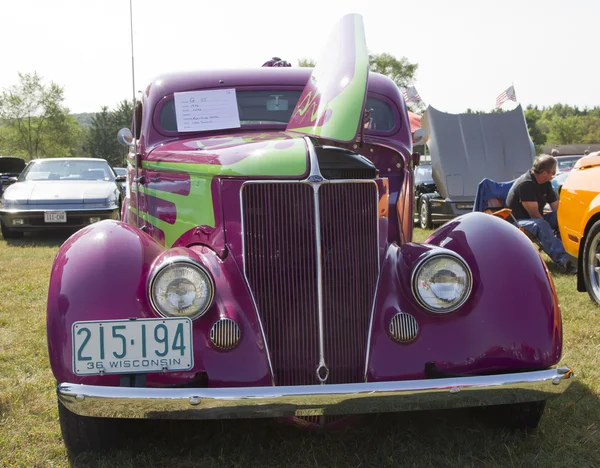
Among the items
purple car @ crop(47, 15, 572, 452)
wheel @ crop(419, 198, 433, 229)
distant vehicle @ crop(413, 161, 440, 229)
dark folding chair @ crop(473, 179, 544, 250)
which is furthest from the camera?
distant vehicle @ crop(413, 161, 440, 229)

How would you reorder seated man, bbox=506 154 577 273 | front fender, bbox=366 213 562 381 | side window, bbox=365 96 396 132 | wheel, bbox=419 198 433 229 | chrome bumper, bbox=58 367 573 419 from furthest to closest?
1. wheel, bbox=419 198 433 229
2. seated man, bbox=506 154 577 273
3. side window, bbox=365 96 396 132
4. front fender, bbox=366 213 562 381
5. chrome bumper, bbox=58 367 573 419

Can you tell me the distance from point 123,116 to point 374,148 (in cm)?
6218

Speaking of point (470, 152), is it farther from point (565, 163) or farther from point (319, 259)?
point (319, 259)

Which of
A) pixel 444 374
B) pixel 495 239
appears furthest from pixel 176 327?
pixel 495 239

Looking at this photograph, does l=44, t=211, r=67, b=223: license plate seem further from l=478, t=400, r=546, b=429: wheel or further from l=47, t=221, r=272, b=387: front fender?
l=478, t=400, r=546, b=429: wheel

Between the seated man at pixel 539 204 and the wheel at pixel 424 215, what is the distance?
4359 millimetres

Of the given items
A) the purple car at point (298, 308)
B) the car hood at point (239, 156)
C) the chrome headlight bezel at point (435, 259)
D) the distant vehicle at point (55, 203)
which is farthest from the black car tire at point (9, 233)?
the chrome headlight bezel at point (435, 259)

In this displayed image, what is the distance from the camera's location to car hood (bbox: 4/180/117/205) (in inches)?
390

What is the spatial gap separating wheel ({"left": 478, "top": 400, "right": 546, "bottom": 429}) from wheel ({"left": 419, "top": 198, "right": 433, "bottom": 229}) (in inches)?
356

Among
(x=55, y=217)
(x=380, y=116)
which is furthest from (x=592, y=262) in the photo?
(x=55, y=217)

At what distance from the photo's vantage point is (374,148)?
3889 millimetres

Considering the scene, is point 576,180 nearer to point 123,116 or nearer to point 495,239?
point 495,239

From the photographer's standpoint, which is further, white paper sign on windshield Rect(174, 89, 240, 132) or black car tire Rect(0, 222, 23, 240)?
black car tire Rect(0, 222, 23, 240)

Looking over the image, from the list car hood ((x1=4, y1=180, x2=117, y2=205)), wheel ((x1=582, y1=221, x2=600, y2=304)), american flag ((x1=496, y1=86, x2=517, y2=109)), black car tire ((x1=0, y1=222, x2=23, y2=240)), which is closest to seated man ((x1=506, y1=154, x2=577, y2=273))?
wheel ((x1=582, y1=221, x2=600, y2=304))
